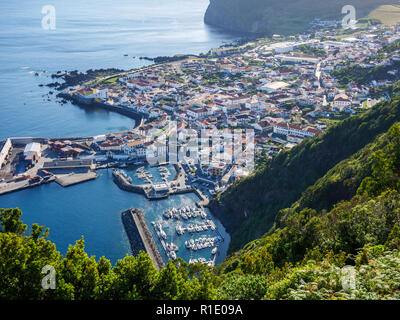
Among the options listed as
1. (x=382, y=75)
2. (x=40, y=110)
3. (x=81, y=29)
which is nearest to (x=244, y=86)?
(x=382, y=75)

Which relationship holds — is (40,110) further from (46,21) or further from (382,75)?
(46,21)

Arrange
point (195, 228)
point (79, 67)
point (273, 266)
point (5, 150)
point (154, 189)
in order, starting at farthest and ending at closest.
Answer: point (79, 67) < point (5, 150) < point (154, 189) < point (195, 228) < point (273, 266)

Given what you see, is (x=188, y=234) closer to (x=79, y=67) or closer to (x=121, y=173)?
(x=121, y=173)

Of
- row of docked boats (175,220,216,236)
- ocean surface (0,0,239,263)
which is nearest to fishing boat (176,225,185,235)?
row of docked boats (175,220,216,236)

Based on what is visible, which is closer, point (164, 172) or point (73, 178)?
point (73, 178)

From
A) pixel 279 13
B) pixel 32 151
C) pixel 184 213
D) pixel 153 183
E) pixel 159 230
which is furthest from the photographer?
pixel 279 13

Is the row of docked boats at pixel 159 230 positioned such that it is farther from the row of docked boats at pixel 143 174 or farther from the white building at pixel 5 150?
the white building at pixel 5 150

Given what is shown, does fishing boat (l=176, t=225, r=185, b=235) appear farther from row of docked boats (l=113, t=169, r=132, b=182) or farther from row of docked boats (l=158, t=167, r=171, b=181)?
row of docked boats (l=113, t=169, r=132, b=182)

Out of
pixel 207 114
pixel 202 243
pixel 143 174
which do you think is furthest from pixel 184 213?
pixel 207 114
